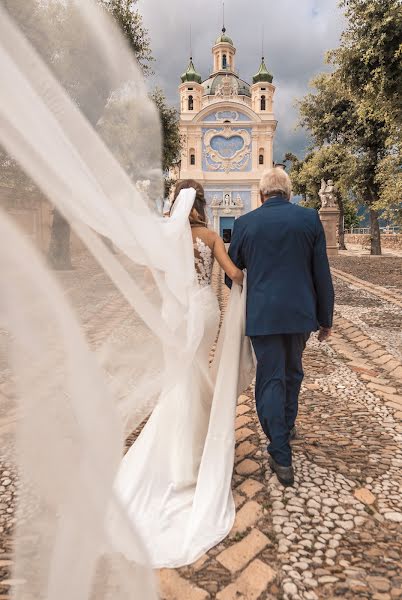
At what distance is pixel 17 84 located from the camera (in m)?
1.35

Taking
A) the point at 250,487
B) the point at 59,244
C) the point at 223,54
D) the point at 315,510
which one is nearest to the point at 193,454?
the point at 250,487

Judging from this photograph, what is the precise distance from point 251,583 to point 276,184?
2.16m

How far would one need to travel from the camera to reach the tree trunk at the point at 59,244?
144cm

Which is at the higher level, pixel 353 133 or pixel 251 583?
pixel 353 133

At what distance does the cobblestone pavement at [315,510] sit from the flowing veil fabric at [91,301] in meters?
0.15

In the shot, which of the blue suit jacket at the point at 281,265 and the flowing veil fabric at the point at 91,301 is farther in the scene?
the blue suit jacket at the point at 281,265

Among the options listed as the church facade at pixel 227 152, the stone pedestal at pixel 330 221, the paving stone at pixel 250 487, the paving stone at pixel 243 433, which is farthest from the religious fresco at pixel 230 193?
the paving stone at pixel 250 487

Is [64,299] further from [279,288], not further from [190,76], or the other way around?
[190,76]

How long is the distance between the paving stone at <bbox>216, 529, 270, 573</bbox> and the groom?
0.51 meters

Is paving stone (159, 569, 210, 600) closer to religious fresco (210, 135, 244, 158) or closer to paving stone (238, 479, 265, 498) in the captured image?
paving stone (238, 479, 265, 498)

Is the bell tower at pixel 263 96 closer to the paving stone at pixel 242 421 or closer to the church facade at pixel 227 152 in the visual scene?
the church facade at pixel 227 152

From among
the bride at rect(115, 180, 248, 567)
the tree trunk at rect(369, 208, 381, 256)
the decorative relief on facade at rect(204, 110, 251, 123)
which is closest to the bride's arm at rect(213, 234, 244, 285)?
the bride at rect(115, 180, 248, 567)

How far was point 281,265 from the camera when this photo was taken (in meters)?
2.65

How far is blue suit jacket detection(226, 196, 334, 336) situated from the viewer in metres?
2.63
